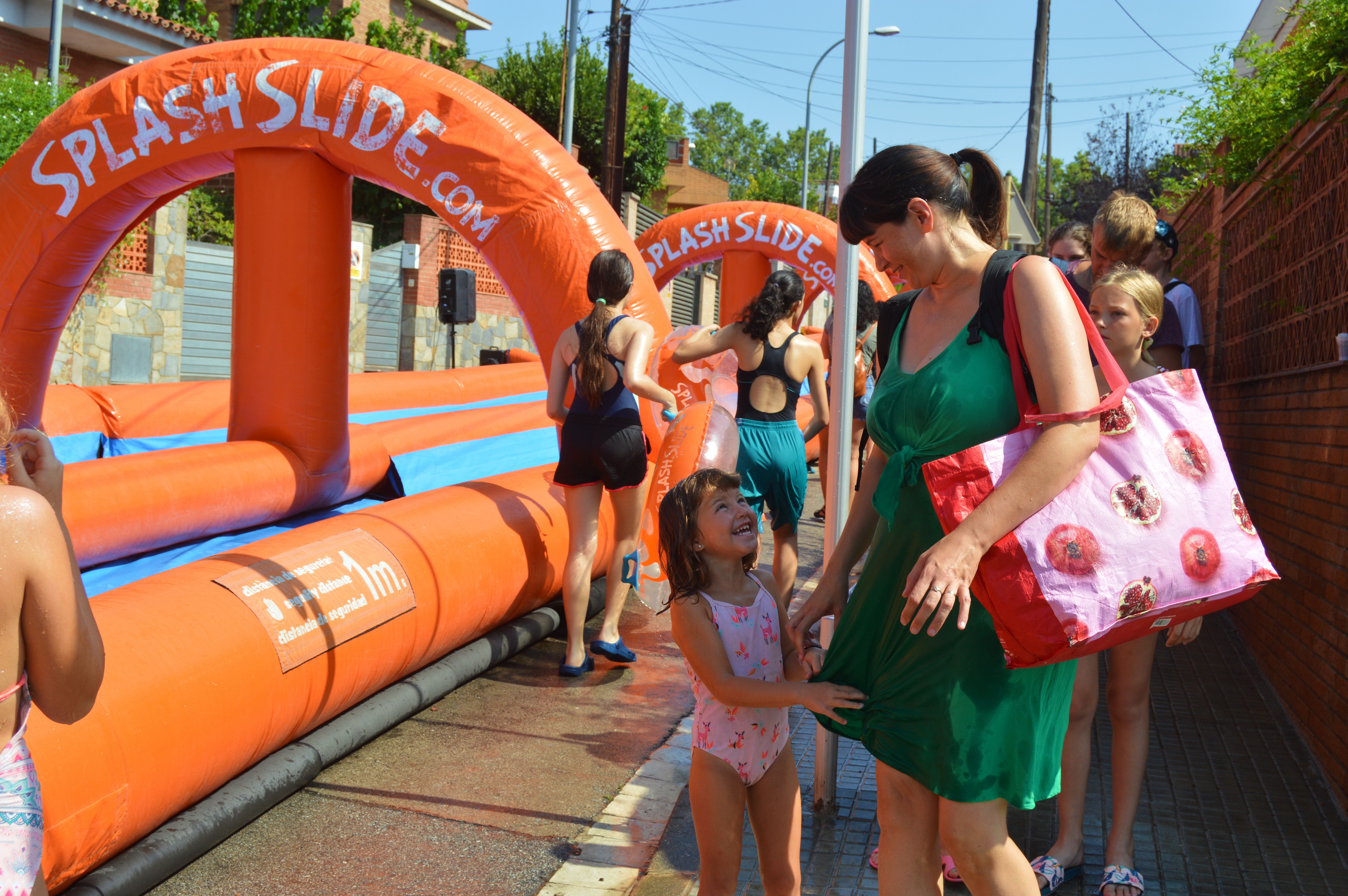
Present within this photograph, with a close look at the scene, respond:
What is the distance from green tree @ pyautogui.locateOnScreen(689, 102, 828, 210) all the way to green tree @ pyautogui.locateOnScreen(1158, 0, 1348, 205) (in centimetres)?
8928

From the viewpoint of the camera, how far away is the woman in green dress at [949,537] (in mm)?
1804

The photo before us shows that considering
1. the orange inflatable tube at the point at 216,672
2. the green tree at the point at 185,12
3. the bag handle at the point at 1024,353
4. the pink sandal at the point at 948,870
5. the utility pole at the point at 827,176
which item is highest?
the utility pole at the point at 827,176

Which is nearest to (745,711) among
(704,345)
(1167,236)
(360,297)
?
(1167,236)

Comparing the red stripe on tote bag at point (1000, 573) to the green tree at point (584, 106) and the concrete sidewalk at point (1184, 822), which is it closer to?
the concrete sidewalk at point (1184, 822)

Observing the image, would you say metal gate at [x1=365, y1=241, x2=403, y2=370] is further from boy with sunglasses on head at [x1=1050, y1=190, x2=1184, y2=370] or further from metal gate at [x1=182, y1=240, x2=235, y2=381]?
boy with sunglasses on head at [x1=1050, y1=190, x2=1184, y2=370]

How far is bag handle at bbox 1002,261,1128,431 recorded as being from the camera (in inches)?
73.5

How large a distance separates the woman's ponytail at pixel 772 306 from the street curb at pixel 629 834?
6.99 ft

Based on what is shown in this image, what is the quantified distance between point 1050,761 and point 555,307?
399 centimetres

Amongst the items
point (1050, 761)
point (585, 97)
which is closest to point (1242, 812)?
point (1050, 761)

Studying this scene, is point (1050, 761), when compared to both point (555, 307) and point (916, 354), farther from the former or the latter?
point (555, 307)

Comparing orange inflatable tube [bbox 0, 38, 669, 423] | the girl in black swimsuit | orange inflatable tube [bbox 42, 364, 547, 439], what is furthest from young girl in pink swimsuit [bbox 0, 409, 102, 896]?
orange inflatable tube [bbox 42, 364, 547, 439]

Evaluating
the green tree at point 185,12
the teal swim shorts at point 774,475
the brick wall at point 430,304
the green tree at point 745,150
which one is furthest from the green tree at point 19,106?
the green tree at point 745,150

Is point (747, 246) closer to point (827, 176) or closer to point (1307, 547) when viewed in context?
point (1307, 547)

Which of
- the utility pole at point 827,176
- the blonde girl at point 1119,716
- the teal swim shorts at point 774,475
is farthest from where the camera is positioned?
the utility pole at point 827,176
